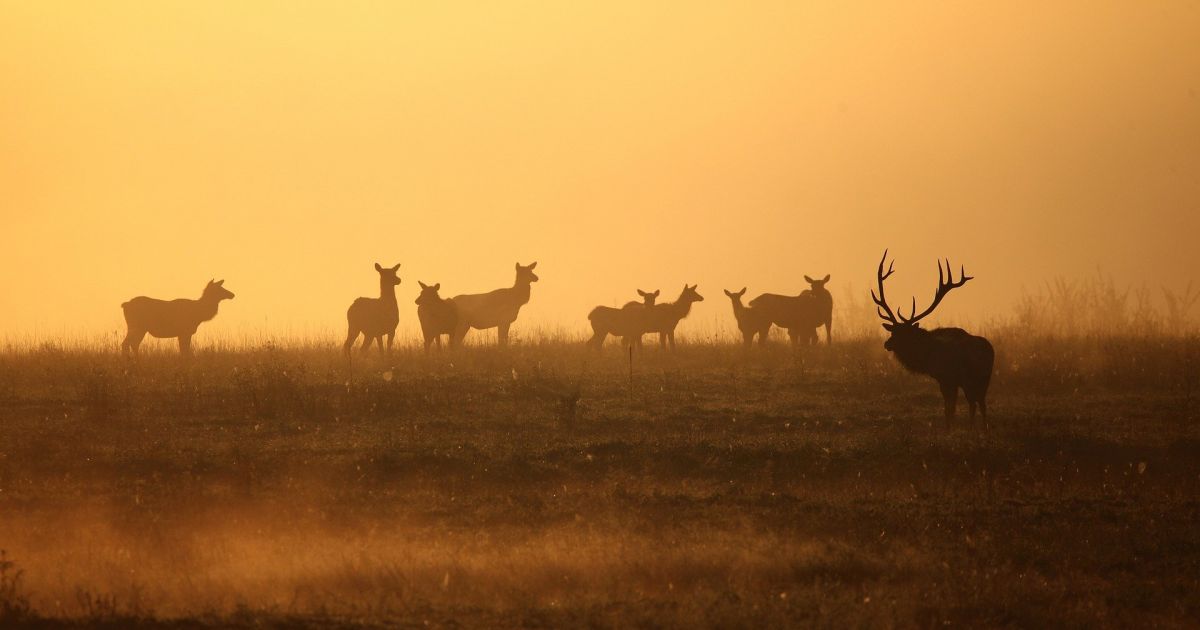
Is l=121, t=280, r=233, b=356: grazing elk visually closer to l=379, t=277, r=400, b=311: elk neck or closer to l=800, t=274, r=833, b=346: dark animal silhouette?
l=379, t=277, r=400, b=311: elk neck

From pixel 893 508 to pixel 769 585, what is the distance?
312 cm

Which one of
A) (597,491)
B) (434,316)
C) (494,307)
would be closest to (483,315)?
(494,307)

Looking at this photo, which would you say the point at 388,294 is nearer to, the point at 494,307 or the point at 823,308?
the point at 494,307

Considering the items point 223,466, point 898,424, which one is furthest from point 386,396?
point 898,424

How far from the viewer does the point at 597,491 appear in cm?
1517

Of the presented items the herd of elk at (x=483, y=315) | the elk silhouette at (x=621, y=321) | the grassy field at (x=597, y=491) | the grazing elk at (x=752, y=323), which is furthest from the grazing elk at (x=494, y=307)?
the grassy field at (x=597, y=491)

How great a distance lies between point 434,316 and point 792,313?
25.5ft

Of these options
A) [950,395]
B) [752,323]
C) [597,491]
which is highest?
[752,323]

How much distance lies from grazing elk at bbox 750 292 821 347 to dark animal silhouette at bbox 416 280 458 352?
21.8 feet

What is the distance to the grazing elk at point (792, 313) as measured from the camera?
30.8 m

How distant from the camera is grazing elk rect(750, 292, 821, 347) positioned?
3083 centimetres

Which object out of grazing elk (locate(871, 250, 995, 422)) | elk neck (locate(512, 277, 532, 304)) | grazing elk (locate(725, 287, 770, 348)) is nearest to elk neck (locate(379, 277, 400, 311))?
elk neck (locate(512, 277, 532, 304))

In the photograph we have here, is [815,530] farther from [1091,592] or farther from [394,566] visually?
[394,566]

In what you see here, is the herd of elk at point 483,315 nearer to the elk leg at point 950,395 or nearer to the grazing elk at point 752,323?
the grazing elk at point 752,323
